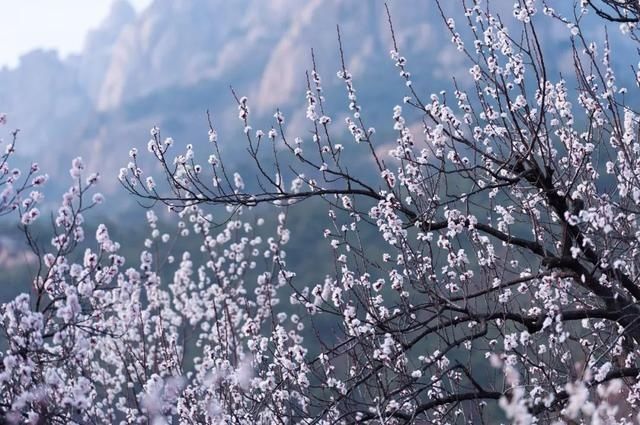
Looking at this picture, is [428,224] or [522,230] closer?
[428,224]

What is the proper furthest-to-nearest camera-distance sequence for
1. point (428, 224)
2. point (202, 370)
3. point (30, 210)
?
point (202, 370) → point (428, 224) → point (30, 210)

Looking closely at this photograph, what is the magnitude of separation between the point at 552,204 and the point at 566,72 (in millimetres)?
192431

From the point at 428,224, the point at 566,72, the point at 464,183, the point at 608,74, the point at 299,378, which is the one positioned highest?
the point at 566,72

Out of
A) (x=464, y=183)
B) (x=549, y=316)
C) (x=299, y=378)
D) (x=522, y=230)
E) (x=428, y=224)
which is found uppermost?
(x=464, y=183)

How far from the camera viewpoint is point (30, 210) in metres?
7.25

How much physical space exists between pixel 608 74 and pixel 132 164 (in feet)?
16.4

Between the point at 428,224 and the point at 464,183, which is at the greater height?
the point at 464,183

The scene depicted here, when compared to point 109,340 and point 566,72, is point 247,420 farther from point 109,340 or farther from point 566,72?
point 566,72

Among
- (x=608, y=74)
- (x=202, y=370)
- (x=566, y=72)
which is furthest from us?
(x=566, y=72)

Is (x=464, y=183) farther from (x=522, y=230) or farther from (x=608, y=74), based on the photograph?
(x=608, y=74)

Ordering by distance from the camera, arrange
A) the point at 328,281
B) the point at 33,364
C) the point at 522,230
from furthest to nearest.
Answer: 1. the point at 522,230
2. the point at 328,281
3. the point at 33,364

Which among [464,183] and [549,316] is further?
[464,183]

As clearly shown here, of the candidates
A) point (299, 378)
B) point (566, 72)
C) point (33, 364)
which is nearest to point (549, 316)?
point (299, 378)

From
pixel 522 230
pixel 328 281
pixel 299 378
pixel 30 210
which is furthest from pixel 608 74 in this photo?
pixel 522 230
